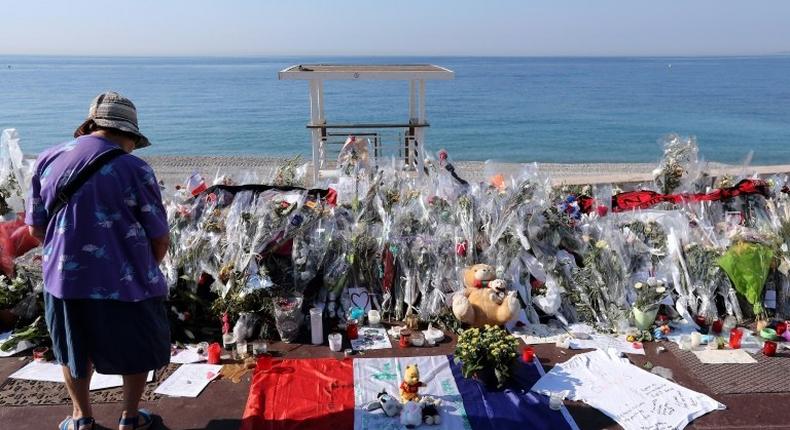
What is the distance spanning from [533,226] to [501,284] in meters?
0.73

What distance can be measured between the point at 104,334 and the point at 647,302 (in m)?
3.62

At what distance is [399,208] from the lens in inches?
196

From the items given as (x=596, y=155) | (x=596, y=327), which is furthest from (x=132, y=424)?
(x=596, y=155)

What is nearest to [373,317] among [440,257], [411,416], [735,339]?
[440,257]

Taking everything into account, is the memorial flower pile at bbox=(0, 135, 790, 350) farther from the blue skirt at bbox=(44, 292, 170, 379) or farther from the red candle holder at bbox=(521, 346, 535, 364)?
the blue skirt at bbox=(44, 292, 170, 379)

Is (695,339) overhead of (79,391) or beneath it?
beneath

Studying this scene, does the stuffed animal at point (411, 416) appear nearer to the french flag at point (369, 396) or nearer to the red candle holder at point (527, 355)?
the french flag at point (369, 396)

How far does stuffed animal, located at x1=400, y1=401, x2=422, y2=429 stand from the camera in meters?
3.27

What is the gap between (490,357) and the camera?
3.64 m

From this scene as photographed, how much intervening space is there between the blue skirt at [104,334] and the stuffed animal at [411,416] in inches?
53.1

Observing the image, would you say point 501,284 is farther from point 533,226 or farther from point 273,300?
point 273,300

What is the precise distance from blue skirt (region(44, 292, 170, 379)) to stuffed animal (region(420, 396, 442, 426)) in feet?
4.82

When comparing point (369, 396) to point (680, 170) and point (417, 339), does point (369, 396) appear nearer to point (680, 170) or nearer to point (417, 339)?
point (417, 339)

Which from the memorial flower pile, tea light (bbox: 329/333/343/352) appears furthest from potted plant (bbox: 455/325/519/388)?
tea light (bbox: 329/333/343/352)
